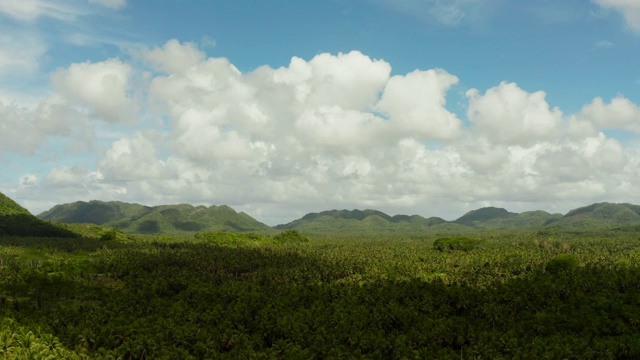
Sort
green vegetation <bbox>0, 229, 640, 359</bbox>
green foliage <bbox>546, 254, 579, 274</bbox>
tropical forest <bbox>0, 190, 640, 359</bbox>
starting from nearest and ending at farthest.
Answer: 1. tropical forest <bbox>0, 190, 640, 359</bbox>
2. green vegetation <bbox>0, 229, 640, 359</bbox>
3. green foliage <bbox>546, 254, 579, 274</bbox>

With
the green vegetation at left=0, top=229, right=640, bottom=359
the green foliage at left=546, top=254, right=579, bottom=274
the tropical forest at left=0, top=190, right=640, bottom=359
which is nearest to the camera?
the tropical forest at left=0, top=190, right=640, bottom=359

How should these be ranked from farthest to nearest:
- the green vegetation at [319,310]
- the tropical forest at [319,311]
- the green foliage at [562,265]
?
1. the green foliage at [562,265]
2. the green vegetation at [319,310]
3. the tropical forest at [319,311]

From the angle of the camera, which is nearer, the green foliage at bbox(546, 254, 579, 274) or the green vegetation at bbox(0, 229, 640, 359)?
the green vegetation at bbox(0, 229, 640, 359)

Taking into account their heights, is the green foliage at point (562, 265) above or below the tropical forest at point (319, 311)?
above

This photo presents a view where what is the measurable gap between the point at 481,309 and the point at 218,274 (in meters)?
90.0

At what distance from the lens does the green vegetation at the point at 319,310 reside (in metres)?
86.4

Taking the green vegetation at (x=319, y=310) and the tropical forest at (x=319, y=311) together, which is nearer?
the tropical forest at (x=319, y=311)

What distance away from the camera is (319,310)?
107875mm

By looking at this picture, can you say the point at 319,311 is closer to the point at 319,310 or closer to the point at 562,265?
the point at 319,310

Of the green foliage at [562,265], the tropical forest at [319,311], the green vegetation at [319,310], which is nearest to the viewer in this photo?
the tropical forest at [319,311]

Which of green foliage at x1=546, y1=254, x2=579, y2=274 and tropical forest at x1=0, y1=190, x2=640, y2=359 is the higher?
green foliage at x1=546, y1=254, x2=579, y2=274

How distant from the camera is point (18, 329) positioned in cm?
8988

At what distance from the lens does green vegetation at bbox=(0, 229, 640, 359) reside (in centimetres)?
8644

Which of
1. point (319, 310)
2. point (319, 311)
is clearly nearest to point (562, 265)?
point (319, 310)
